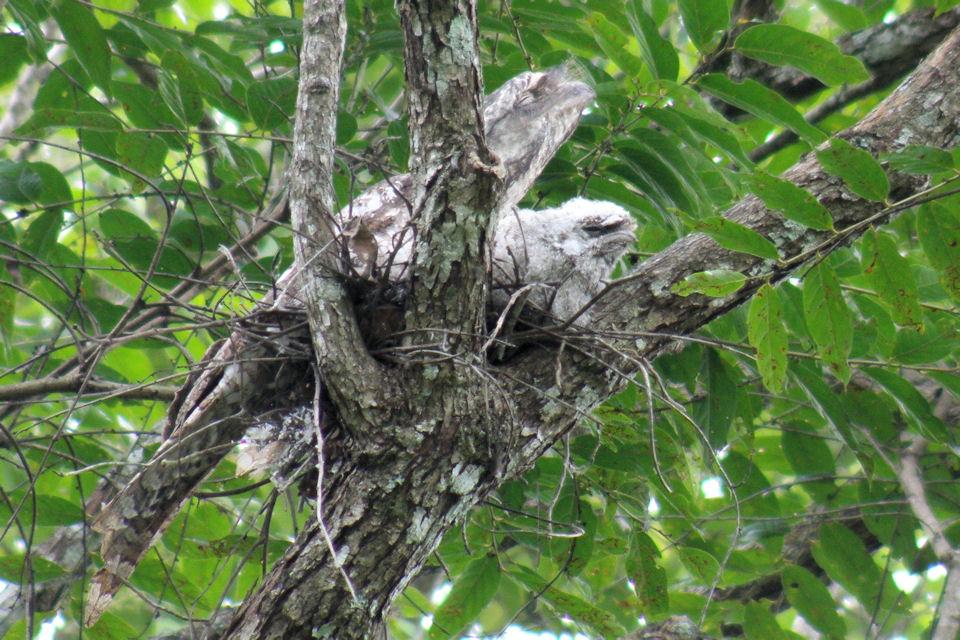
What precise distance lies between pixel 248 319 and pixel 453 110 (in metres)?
0.86

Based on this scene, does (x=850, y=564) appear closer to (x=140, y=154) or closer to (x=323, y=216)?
(x=323, y=216)

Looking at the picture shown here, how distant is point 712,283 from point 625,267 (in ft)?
3.73

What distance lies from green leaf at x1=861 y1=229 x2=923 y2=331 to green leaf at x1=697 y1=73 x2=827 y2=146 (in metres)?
0.45

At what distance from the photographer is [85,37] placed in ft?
9.17

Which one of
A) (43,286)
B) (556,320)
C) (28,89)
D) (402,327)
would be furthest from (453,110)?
(28,89)

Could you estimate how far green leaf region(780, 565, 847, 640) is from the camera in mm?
3422

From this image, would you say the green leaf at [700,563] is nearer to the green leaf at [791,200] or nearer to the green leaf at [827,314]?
the green leaf at [827,314]

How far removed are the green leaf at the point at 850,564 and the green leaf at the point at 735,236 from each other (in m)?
1.92

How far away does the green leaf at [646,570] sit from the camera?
9.50 feet

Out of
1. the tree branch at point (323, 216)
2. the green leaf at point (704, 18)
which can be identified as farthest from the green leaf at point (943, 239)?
the tree branch at point (323, 216)

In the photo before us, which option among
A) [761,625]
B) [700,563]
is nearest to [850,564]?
[761,625]

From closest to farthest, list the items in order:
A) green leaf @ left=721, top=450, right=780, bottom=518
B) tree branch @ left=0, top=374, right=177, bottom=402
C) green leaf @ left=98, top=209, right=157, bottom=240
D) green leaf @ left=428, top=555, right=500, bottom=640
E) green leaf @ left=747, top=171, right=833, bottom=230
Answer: green leaf @ left=747, top=171, right=833, bottom=230 < tree branch @ left=0, top=374, right=177, bottom=402 < green leaf @ left=428, top=555, right=500, bottom=640 < green leaf @ left=98, top=209, right=157, bottom=240 < green leaf @ left=721, top=450, right=780, bottom=518

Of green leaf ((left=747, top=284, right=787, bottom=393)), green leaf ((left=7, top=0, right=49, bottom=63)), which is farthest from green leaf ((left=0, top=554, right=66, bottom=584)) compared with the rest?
green leaf ((left=747, top=284, right=787, bottom=393))

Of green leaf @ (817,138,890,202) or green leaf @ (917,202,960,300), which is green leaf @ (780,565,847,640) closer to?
green leaf @ (917,202,960,300)
